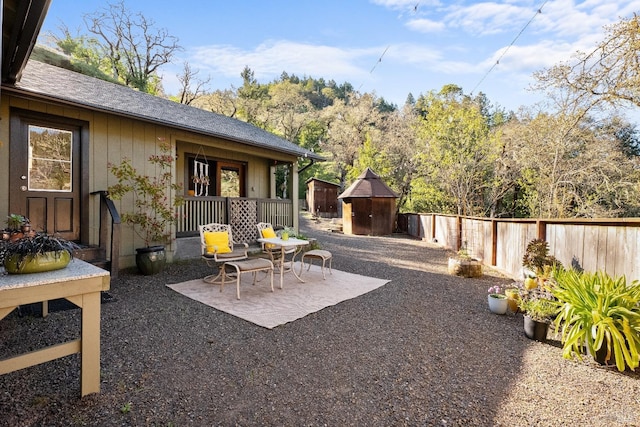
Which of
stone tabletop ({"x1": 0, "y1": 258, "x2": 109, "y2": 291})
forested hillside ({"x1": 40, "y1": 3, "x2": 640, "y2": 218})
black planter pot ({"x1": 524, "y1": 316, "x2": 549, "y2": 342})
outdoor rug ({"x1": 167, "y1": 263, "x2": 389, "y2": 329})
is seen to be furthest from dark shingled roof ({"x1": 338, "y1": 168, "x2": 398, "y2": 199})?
stone tabletop ({"x1": 0, "y1": 258, "x2": 109, "y2": 291})

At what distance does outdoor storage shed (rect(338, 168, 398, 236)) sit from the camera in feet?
50.7

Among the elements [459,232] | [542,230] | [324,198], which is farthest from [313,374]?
[324,198]

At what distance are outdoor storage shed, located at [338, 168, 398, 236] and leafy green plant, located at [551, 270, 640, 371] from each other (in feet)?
40.0

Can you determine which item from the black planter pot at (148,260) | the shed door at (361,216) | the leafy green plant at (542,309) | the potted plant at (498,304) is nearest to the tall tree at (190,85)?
the shed door at (361,216)

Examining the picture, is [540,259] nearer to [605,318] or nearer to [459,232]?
[605,318]

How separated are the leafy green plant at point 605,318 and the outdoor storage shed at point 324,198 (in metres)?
21.1

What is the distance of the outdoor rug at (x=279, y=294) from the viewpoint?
4133 millimetres

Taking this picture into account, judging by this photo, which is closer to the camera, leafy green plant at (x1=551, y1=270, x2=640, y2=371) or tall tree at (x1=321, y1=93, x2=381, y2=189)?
leafy green plant at (x1=551, y1=270, x2=640, y2=371)

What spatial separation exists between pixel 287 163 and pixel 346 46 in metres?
4.55

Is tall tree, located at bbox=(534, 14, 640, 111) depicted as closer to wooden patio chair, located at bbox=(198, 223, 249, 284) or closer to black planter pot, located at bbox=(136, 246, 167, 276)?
wooden patio chair, located at bbox=(198, 223, 249, 284)

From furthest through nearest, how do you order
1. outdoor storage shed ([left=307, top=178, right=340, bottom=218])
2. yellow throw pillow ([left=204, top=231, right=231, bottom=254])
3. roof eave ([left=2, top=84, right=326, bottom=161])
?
outdoor storage shed ([left=307, top=178, right=340, bottom=218]), yellow throw pillow ([left=204, top=231, right=231, bottom=254]), roof eave ([left=2, top=84, right=326, bottom=161])

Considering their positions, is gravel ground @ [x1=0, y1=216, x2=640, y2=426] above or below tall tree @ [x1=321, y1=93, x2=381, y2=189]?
below

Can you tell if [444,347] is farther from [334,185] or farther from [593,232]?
[334,185]

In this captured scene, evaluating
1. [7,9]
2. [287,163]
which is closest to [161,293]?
[7,9]
